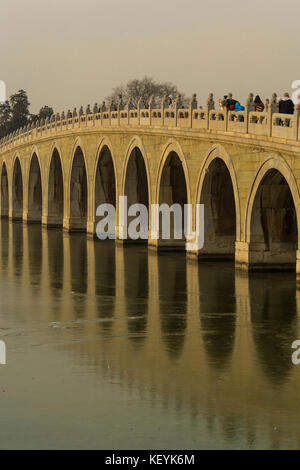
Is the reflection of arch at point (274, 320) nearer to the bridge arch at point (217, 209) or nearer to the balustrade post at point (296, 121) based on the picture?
the balustrade post at point (296, 121)

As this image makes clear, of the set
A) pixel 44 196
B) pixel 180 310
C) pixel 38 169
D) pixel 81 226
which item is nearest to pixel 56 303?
pixel 180 310

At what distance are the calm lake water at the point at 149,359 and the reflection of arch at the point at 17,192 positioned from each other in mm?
40564

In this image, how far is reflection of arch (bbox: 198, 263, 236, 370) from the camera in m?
18.8

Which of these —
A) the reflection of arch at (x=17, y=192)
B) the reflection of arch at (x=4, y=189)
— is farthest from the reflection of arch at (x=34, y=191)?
the reflection of arch at (x=4, y=189)

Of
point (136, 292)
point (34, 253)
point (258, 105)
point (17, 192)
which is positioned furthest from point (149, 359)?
point (17, 192)

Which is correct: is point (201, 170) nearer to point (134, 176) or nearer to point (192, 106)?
point (192, 106)

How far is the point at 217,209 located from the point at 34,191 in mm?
33258

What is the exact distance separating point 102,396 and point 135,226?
28.9m

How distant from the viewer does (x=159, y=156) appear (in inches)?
1544

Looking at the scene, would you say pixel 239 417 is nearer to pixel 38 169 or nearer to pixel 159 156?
pixel 159 156

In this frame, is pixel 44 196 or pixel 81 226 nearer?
pixel 81 226

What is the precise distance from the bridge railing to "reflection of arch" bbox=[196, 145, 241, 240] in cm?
86

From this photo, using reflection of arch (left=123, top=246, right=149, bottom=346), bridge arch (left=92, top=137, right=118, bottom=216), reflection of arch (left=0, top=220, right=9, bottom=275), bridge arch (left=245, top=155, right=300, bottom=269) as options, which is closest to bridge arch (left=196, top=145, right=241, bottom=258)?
reflection of arch (left=123, top=246, right=149, bottom=346)
